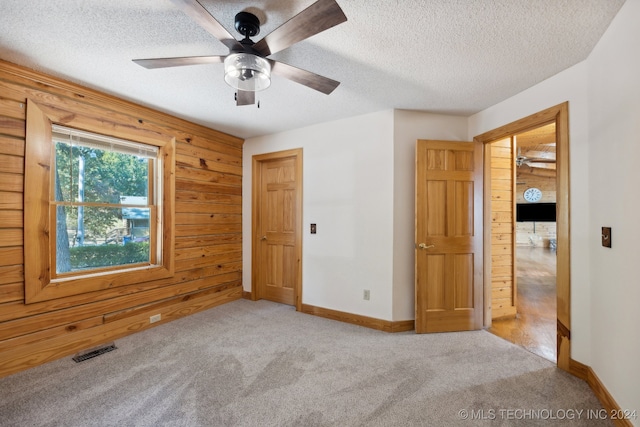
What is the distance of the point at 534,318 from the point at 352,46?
3675mm

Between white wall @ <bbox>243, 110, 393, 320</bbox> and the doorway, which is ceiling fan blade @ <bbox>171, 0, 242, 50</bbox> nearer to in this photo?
white wall @ <bbox>243, 110, 393, 320</bbox>

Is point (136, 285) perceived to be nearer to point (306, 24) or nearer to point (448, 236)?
point (306, 24)

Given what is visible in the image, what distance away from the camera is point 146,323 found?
114 inches

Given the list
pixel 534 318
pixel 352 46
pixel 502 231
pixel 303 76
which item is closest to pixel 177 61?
pixel 303 76

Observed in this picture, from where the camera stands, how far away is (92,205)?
2.58m

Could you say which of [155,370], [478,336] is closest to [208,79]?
[155,370]

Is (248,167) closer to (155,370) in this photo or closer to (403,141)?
(403,141)

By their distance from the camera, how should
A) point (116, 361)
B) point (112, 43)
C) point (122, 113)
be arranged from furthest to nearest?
point (122, 113), point (116, 361), point (112, 43)

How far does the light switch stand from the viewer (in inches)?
66.3

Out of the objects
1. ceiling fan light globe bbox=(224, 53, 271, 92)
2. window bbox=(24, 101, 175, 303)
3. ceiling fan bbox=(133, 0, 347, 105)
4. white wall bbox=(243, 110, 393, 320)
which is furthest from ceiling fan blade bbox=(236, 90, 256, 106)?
window bbox=(24, 101, 175, 303)

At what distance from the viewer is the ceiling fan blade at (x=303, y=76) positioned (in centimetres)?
165

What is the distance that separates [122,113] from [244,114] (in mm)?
1176

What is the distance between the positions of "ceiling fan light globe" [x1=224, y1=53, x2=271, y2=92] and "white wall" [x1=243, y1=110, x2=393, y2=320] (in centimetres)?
164

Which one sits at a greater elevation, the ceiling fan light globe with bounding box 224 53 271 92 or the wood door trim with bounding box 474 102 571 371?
the ceiling fan light globe with bounding box 224 53 271 92
